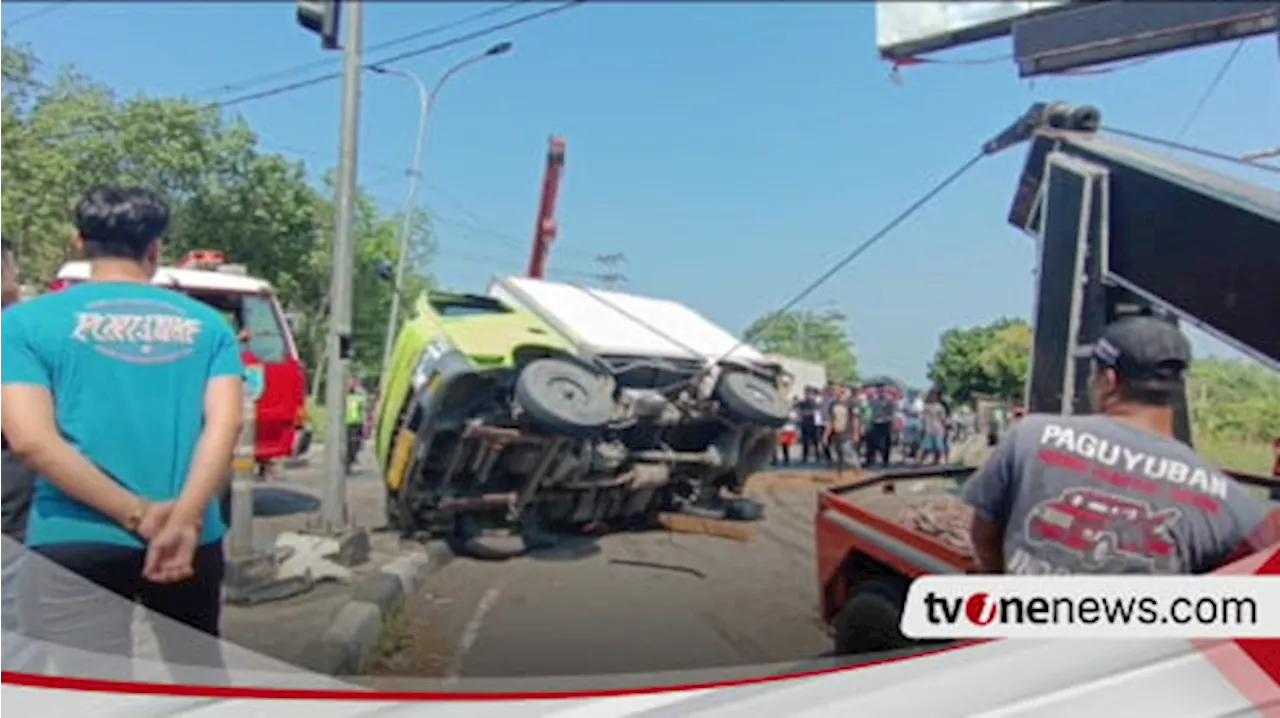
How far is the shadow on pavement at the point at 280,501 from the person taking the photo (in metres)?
1.42

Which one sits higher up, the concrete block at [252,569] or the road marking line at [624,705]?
the concrete block at [252,569]

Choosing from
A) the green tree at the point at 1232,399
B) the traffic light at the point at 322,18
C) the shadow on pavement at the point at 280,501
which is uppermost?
the traffic light at the point at 322,18

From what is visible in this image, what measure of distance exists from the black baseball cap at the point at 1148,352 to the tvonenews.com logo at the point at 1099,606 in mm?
263

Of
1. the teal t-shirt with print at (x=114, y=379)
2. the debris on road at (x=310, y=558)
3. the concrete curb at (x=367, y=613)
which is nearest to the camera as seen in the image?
the teal t-shirt with print at (x=114, y=379)

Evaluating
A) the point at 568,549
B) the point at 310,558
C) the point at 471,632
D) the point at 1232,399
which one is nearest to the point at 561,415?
the point at 568,549

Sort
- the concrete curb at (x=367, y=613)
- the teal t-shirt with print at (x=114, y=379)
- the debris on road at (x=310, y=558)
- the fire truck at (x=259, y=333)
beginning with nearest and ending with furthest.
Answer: the teal t-shirt with print at (x=114, y=379), the fire truck at (x=259, y=333), the concrete curb at (x=367, y=613), the debris on road at (x=310, y=558)

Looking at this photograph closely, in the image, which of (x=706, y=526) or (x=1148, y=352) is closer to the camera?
(x=1148, y=352)

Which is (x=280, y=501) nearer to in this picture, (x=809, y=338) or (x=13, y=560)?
(x=13, y=560)

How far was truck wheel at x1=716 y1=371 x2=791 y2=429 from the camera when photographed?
4.60 ft

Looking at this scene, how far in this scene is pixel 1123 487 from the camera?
1.32 meters

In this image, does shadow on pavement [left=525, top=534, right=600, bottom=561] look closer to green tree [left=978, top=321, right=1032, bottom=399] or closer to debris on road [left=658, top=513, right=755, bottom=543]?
debris on road [left=658, top=513, right=755, bottom=543]

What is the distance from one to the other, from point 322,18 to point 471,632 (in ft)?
2.71

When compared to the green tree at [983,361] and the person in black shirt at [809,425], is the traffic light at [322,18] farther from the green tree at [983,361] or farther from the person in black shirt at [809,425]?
the green tree at [983,361]

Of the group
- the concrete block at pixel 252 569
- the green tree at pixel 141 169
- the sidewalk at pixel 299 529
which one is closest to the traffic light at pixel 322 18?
the green tree at pixel 141 169
